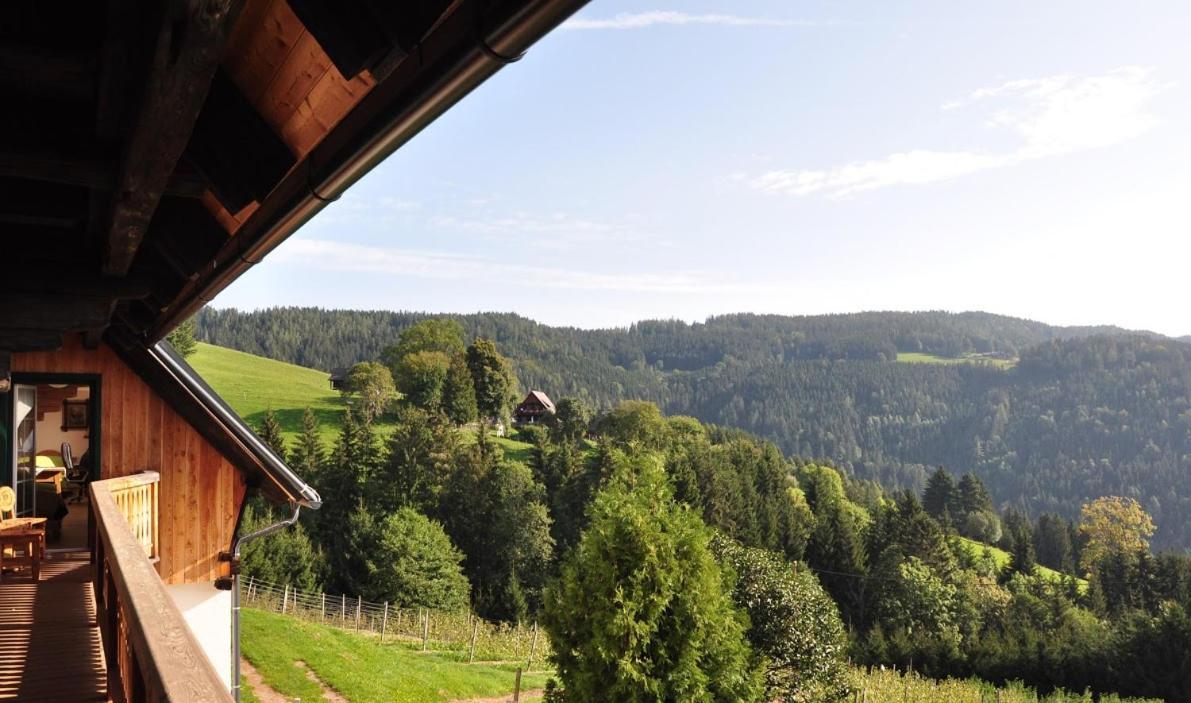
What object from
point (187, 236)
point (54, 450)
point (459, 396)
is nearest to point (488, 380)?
point (459, 396)

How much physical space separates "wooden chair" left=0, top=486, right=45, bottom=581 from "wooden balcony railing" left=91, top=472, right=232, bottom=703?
239cm

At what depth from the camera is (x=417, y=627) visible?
87.9 feet

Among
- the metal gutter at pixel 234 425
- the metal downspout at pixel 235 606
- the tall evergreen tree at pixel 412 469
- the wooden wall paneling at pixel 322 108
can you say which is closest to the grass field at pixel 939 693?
the metal downspout at pixel 235 606

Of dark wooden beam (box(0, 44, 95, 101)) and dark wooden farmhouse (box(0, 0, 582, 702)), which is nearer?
dark wooden farmhouse (box(0, 0, 582, 702))

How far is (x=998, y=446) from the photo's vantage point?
146 meters

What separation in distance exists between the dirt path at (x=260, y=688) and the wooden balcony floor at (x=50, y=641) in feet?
27.4

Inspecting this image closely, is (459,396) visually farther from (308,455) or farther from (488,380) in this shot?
(308,455)

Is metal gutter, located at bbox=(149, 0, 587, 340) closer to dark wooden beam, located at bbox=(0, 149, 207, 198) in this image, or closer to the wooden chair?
dark wooden beam, located at bbox=(0, 149, 207, 198)

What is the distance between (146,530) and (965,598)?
137 feet

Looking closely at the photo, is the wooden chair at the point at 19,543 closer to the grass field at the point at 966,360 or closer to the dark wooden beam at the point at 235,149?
the dark wooden beam at the point at 235,149

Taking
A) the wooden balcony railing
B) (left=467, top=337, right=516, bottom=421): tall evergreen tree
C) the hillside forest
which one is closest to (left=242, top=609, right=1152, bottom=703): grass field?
the hillside forest

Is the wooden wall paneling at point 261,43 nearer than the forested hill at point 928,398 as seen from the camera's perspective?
Yes

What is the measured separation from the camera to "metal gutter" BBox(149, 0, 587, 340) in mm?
1391

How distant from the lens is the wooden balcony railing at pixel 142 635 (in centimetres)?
177
